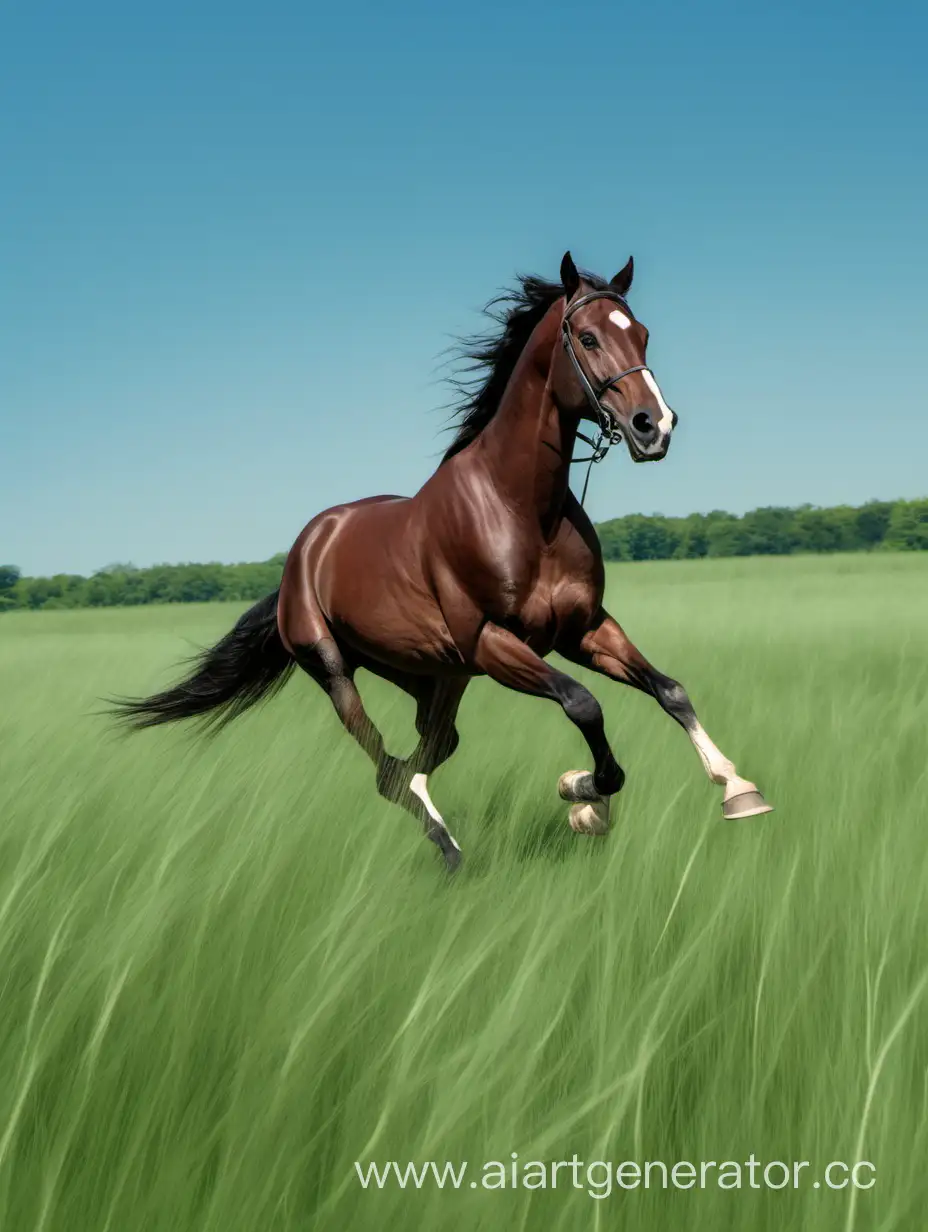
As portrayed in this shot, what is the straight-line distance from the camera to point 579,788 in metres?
4.43

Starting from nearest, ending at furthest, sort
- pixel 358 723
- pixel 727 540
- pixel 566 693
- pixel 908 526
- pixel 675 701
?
pixel 566 693 < pixel 675 701 < pixel 358 723 < pixel 727 540 < pixel 908 526

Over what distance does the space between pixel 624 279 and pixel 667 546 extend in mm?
50638

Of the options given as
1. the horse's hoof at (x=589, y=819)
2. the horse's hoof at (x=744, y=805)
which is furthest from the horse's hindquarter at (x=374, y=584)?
the horse's hoof at (x=744, y=805)

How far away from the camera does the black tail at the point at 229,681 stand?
19.8 feet

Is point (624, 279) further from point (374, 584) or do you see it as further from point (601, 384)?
point (374, 584)

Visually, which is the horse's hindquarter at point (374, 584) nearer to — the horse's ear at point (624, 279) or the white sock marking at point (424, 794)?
the white sock marking at point (424, 794)

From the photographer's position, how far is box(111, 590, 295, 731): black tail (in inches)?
238

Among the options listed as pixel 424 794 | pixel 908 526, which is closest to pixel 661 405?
pixel 424 794

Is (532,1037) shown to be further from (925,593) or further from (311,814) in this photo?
(925,593)

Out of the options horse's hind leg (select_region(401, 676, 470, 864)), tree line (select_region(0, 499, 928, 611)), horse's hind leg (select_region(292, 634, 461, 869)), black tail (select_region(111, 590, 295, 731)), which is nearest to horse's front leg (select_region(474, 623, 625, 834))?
Result: horse's hind leg (select_region(292, 634, 461, 869))

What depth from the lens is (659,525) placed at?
54625 mm

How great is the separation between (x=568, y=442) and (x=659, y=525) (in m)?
51.3

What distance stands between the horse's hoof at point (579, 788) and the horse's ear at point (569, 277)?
1851 mm

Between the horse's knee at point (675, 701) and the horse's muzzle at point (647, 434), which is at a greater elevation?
the horse's muzzle at point (647, 434)
